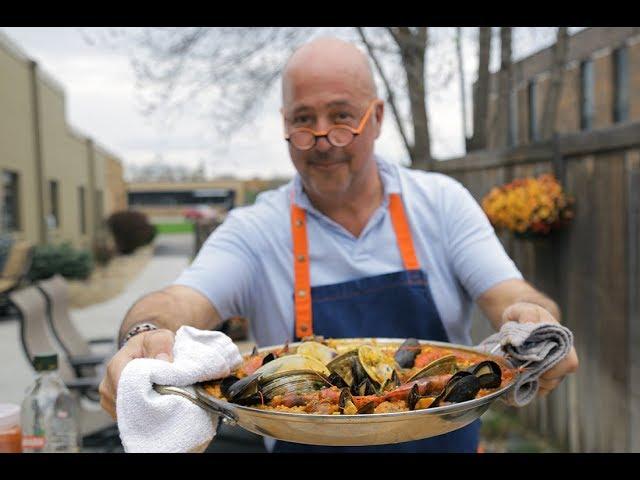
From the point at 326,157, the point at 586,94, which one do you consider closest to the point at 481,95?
the point at 326,157

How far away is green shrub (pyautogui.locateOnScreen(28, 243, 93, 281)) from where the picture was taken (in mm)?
15805

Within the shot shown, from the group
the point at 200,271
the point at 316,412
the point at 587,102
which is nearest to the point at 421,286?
the point at 200,271

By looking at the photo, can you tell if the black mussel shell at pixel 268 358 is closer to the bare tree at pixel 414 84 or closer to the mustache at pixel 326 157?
the mustache at pixel 326 157

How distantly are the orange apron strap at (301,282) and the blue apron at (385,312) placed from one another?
0.07 feet

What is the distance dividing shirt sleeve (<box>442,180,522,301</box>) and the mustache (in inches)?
18.0

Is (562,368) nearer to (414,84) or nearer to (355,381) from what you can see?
(355,381)

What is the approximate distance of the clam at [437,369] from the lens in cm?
170

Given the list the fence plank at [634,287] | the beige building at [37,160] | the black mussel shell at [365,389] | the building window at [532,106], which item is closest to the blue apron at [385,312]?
the black mussel shell at [365,389]

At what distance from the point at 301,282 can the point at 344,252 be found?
18cm

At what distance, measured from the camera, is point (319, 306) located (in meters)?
2.35
